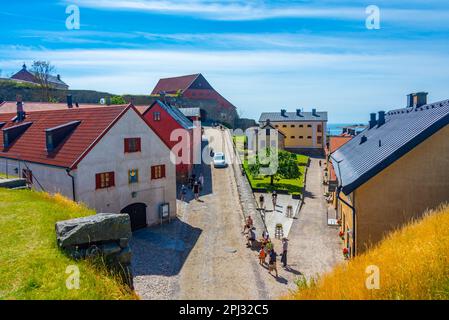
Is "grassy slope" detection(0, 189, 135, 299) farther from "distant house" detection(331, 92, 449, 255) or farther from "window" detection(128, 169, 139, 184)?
"window" detection(128, 169, 139, 184)

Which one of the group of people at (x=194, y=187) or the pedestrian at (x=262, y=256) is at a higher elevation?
the group of people at (x=194, y=187)

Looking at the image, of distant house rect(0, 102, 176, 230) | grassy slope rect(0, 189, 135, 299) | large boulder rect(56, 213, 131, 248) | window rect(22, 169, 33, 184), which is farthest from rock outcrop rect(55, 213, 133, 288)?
window rect(22, 169, 33, 184)

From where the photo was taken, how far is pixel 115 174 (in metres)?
25.0

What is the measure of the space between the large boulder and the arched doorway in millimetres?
16790

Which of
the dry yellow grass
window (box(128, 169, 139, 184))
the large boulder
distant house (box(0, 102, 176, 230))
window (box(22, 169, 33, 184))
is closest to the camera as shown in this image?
the dry yellow grass

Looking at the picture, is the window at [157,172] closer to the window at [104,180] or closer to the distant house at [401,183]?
the window at [104,180]

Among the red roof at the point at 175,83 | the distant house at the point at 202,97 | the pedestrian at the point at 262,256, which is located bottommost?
the pedestrian at the point at 262,256

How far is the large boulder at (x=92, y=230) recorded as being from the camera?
9117 mm

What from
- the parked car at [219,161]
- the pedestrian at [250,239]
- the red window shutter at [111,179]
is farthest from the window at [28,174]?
the parked car at [219,161]

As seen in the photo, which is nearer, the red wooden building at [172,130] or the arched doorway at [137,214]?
the arched doorway at [137,214]

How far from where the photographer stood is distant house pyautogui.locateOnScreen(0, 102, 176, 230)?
2355cm

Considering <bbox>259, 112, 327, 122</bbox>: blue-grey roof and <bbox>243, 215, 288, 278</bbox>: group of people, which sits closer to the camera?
<bbox>243, 215, 288, 278</bbox>: group of people

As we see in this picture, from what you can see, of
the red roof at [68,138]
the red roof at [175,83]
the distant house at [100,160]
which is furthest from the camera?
the red roof at [175,83]
